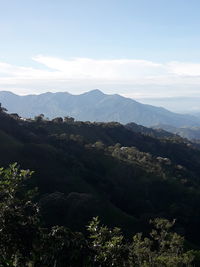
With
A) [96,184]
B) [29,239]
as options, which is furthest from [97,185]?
[29,239]

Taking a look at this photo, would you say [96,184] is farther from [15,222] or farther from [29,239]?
[15,222]

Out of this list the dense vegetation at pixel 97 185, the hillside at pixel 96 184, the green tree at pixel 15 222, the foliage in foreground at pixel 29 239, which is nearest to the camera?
the green tree at pixel 15 222

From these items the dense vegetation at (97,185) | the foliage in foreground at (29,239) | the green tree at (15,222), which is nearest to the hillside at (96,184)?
the dense vegetation at (97,185)

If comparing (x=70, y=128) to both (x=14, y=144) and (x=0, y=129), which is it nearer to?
(x=0, y=129)

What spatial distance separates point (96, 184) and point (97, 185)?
1.88 feet

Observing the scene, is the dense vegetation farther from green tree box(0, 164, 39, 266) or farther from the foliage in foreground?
green tree box(0, 164, 39, 266)

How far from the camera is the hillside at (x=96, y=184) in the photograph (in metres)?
60.4

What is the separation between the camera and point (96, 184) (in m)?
81.8

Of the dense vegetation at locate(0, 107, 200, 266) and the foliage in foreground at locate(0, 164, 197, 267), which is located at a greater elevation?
the foliage in foreground at locate(0, 164, 197, 267)

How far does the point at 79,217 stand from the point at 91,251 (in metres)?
45.8

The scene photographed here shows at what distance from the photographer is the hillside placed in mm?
60406

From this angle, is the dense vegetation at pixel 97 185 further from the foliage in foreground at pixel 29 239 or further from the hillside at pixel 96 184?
the foliage in foreground at pixel 29 239

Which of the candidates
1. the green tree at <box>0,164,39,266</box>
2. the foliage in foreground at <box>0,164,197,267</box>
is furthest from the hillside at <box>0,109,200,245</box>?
the green tree at <box>0,164,39,266</box>

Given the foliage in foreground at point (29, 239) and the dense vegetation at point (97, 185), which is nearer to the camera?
the foliage in foreground at point (29, 239)
